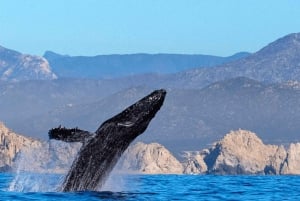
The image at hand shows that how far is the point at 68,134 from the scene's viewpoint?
35.2 meters

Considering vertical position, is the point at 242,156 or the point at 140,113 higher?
the point at 140,113

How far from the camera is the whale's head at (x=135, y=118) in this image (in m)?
35.8

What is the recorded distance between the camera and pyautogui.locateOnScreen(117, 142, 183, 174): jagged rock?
17175 centimetres

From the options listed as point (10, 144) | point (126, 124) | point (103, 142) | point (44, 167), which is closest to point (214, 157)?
point (10, 144)

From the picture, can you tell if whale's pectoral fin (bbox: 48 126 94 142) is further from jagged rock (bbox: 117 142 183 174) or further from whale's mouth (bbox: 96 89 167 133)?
jagged rock (bbox: 117 142 183 174)

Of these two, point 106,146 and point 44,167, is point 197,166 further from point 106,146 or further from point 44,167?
point 106,146

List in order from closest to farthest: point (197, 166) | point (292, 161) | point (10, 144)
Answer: point (292, 161) → point (10, 144) → point (197, 166)

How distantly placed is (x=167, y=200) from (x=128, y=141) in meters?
3.23

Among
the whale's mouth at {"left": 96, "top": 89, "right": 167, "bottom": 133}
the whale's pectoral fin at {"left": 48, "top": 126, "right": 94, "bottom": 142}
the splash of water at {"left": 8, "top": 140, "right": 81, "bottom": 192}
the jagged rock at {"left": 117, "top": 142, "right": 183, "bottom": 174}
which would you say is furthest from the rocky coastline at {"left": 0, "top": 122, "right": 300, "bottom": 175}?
the whale's pectoral fin at {"left": 48, "top": 126, "right": 94, "bottom": 142}

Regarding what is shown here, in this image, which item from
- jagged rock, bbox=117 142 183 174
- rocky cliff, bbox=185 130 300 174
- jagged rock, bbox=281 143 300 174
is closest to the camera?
jagged rock, bbox=281 143 300 174

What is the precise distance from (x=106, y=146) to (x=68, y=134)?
1.39 meters

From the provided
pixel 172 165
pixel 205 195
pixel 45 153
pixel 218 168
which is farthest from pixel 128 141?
pixel 45 153

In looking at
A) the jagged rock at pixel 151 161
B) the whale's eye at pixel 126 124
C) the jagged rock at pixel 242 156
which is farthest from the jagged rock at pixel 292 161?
the whale's eye at pixel 126 124

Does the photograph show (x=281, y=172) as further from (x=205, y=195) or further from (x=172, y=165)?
(x=205, y=195)
